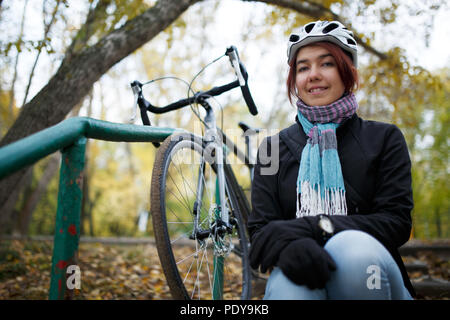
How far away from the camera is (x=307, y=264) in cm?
115

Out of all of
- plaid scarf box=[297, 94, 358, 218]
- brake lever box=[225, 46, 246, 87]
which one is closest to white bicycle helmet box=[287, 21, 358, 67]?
plaid scarf box=[297, 94, 358, 218]

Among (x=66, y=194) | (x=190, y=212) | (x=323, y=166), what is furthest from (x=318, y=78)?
(x=66, y=194)

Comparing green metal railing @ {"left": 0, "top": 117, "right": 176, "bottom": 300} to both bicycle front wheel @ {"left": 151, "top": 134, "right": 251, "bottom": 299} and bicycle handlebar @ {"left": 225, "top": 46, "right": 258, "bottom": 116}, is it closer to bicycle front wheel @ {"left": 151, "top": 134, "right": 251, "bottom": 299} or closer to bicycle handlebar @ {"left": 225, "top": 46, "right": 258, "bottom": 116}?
bicycle front wheel @ {"left": 151, "top": 134, "right": 251, "bottom": 299}

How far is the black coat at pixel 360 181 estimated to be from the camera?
139 cm

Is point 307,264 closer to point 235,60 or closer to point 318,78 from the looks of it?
point 318,78

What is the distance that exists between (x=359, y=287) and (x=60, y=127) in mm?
1062

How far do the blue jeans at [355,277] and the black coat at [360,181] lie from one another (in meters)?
0.12

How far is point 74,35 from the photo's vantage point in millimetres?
3207

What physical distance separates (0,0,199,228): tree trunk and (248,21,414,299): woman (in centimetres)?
179

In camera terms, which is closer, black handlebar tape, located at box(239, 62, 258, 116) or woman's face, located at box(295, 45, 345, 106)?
woman's face, located at box(295, 45, 345, 106)

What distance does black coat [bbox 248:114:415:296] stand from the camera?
4.55 feet

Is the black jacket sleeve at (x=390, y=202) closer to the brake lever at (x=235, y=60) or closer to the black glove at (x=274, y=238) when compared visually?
the black glove at (x=274, y=238)

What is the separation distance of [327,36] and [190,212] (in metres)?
1.21

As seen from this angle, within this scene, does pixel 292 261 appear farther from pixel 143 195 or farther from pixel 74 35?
pixel 143 195
